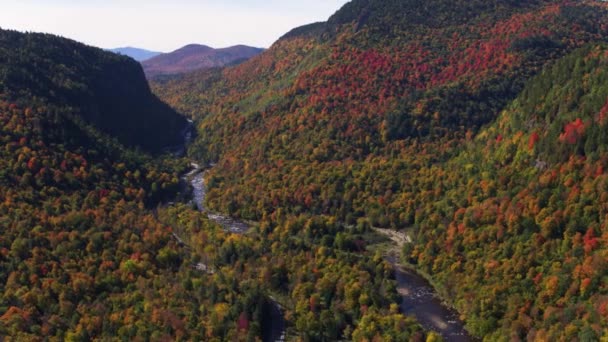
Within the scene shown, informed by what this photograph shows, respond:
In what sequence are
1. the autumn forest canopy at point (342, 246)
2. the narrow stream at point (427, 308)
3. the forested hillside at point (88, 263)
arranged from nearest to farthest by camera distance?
the forested hillside at point (88, 263)
the autumn forest canopy at point (342, 246)
the narrow stream at point (427, 308)

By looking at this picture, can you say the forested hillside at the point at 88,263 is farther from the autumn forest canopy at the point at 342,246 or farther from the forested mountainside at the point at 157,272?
the autumn forest canopy at the point at 342,246

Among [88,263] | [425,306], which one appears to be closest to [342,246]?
[425,306]

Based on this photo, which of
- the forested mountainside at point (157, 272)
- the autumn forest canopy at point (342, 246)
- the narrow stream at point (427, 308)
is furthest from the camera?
the narrow stream at point (427, 308)

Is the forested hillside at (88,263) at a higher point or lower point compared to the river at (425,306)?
higher

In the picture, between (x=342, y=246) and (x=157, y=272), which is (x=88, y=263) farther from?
(x=342, y=246)

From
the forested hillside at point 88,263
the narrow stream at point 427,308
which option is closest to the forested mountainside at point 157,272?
the forested hillside at point 88,263

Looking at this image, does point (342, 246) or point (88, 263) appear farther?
point (342, 246)

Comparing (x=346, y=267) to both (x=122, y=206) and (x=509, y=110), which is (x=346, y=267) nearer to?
(x=122, y=206)

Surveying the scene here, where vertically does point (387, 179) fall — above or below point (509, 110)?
below

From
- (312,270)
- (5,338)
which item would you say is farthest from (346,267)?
(5,338)
